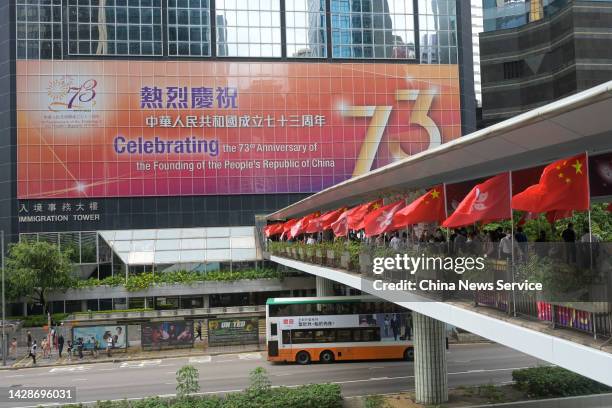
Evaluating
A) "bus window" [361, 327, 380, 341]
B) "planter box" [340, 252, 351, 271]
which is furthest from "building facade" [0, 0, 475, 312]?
"planter box" [340, 252, 351, 271]

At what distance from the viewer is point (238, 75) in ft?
196

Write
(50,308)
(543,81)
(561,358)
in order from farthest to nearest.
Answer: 1. (543,81)
2. (50,308)
3. (561,358)

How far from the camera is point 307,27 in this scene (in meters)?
61.9

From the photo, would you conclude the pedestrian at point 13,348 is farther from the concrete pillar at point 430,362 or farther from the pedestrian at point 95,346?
the concrete pillar at point 430,362

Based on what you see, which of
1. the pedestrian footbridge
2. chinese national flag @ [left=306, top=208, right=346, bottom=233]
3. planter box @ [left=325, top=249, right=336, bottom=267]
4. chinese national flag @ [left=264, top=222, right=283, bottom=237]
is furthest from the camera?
chinese national flag @ [left=264, top=222, right=283, bottom=237]

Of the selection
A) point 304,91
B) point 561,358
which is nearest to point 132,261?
point 304,91

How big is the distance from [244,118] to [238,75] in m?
3.99

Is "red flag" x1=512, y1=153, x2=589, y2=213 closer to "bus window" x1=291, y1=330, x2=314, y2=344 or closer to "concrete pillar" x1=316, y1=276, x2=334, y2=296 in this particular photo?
"bus window" x1=291, y1=330, x2=314, y2=344

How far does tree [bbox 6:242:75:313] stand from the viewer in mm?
47625

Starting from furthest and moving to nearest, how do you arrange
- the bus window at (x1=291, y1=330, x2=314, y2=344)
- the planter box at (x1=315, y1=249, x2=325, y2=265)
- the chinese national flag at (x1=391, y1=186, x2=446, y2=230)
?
the bus window at (x1=291, y1=330, x2=314, y2=344), the planter box at (x1=315, y1=249, x2=325, y2=265), the chinese national flag at (x1=391, y1=186, x2=446, y2=230)

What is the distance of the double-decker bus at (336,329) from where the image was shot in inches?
1319

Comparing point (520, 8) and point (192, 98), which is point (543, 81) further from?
point (192, 98)

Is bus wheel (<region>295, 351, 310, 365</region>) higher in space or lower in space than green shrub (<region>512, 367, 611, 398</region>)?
lower

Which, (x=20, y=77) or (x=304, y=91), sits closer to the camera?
(x=20, y=77)
